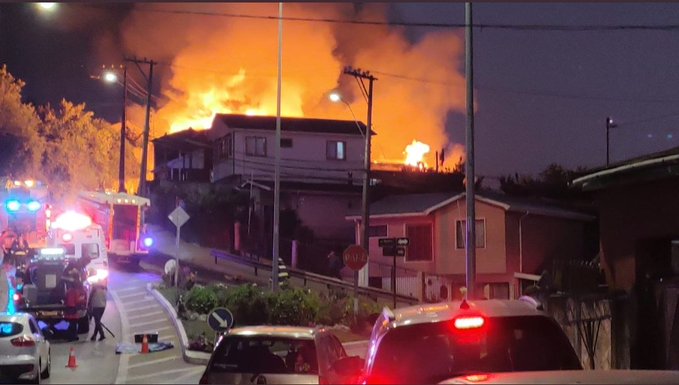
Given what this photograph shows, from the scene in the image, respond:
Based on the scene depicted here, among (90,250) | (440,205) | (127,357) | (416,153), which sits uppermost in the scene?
(416,153)

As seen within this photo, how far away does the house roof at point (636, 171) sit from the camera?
1025 cm

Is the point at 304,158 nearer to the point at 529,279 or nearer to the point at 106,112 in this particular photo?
the point at 106,112

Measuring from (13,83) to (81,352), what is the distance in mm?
8578

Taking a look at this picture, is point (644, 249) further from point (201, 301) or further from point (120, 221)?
point (120, 221)

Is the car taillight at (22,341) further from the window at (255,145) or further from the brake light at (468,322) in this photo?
the window at (255,145)

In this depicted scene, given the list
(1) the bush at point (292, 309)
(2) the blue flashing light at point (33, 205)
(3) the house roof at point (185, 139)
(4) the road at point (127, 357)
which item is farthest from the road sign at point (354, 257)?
(3) the house roof at point (185, 139)

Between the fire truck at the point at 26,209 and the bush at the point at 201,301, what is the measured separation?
4914mm

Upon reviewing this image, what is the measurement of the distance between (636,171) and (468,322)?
6.91m

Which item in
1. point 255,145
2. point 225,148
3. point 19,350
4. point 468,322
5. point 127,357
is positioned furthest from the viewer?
point 225,148

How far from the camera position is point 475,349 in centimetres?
512

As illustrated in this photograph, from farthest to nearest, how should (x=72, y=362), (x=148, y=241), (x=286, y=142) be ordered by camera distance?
(x=286, y=142) < (x=148, y=241) < (x=72, y=362)

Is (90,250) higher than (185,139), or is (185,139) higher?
(185,139)

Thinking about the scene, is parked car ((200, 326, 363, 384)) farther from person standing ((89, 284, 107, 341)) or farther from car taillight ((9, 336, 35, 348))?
person standing ((89, 284, 107, 341))

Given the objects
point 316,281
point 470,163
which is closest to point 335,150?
point 316,281
